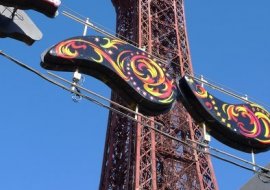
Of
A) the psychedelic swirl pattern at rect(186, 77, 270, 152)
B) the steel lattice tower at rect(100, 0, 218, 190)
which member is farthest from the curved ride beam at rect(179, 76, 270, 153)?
the steel lattice tower at rect(100, 0, 218, 190)

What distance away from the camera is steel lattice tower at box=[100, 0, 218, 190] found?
1172 inches

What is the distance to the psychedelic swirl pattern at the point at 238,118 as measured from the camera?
Result: 32.1 ft

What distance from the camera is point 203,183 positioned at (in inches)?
1167

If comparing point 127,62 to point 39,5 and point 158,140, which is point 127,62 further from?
point 158,140

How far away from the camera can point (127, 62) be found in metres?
9.27

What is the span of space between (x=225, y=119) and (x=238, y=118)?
1.05 ft

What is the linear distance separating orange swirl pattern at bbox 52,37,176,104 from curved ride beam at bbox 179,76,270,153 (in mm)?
360

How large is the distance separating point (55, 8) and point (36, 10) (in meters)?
0.26

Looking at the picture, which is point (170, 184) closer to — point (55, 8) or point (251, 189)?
point (251, 189)

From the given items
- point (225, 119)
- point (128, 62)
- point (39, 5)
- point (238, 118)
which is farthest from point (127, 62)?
point (238, 118)

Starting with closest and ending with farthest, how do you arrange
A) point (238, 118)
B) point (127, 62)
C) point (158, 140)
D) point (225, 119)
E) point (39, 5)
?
point (39, 5)
point (127, 62)
point (225, 119)
point (238, 118)
point (158, 140)

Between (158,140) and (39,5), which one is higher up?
(158,140)

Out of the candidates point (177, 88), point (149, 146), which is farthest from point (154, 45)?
point (177, 88)

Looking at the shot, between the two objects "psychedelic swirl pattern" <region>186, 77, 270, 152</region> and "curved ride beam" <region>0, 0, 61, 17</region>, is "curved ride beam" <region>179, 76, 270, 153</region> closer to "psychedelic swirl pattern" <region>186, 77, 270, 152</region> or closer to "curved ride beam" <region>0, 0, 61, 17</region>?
"psychedelic swirl pattern" <region>186, 77, 270, 152</region>
